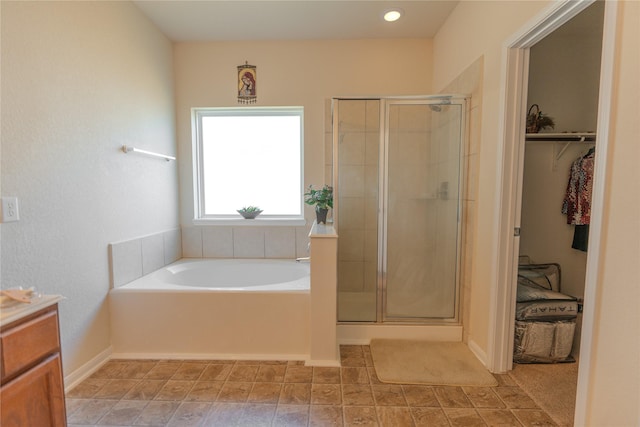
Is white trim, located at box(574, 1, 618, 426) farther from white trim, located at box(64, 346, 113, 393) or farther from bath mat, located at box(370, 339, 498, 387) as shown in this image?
white trim, located at box(64, 346, 113, 393)

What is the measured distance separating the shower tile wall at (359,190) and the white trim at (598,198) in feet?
4.36

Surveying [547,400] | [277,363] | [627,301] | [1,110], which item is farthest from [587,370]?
[1,110]

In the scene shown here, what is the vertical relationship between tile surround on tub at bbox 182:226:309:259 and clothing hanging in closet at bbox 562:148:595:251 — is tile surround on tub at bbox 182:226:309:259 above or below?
below

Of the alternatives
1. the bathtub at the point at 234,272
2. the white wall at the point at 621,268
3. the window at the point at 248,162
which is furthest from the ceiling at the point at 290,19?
the bathtub at the point at 234,272

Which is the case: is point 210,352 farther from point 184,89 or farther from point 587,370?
point 184,89

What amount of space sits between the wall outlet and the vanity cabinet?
0.67 meters

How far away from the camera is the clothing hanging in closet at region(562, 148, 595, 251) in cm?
209

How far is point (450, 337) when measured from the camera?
2234 millimetres

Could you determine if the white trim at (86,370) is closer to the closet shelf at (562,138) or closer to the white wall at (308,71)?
the white wall at (308,71)

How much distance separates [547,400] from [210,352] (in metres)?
2.02

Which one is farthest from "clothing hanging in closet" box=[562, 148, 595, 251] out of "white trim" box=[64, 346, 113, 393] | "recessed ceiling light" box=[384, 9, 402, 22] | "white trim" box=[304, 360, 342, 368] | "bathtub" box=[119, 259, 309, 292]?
"white trim" box=[64, 346, 113, 393]

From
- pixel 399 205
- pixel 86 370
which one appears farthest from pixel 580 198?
pixel 86 370

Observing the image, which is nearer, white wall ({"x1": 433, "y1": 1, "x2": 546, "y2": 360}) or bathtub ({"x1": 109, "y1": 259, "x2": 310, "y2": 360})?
white wall ({"x1": 433, "y1": 1, "x2": 546, "y2": 360})

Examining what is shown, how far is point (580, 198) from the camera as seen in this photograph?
2131 millimetres
